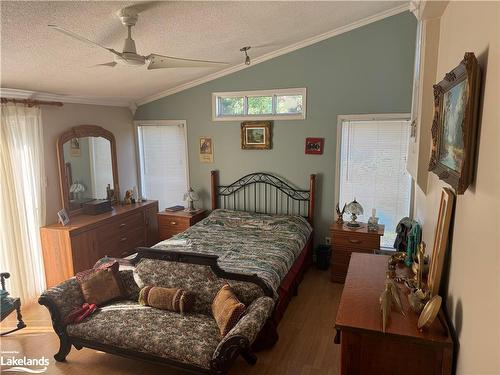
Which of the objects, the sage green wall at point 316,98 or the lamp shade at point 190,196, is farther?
the lamp shade at point 190,196

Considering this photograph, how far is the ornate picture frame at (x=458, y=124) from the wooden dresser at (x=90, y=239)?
12.0 ft

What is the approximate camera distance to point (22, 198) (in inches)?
141

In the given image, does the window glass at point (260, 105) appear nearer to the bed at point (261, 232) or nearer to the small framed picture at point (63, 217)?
the bed at point (261, 232)

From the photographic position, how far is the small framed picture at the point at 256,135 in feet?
15.0

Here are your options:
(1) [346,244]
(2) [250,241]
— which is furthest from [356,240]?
(2) [250,241]

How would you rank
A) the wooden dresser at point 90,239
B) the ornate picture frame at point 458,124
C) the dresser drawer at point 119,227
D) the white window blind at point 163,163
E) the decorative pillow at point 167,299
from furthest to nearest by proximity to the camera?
the white window blind at point 163,163 < the dresser drawer at point 119,227 < the wooden dresser at point 90,239 < the decorative pillow at point 167,299 < the ornate picture frame at point 458,124

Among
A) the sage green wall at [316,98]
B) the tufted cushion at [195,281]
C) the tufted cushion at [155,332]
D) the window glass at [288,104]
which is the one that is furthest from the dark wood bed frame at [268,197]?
the tufted cushion at [155,332]

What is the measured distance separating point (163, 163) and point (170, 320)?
10.4 ft

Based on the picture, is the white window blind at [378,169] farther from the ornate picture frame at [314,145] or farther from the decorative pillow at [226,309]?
the decorative pillow at [226,309]

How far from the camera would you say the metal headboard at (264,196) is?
179 inches

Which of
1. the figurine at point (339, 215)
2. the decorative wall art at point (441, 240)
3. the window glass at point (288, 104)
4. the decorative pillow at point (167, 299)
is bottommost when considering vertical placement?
the decorative pillow at point (167, 299)

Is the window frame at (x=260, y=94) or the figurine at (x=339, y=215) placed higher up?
the window frame at (x=260, y=94)

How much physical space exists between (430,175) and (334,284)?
2.34 metres

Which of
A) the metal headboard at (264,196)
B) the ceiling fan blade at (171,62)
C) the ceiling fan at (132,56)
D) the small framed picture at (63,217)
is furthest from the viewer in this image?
the metal headboard at (264,196)
